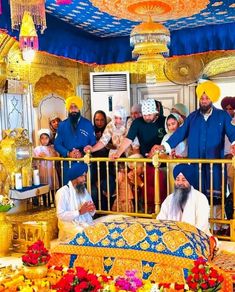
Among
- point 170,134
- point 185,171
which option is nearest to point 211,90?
point 170,134

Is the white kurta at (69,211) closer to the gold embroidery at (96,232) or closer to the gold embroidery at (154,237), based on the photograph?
the gold embroidery at (96,232)

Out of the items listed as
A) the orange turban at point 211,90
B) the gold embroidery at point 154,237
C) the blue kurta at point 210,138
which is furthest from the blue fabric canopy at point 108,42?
the gold embroidery at point 154,237

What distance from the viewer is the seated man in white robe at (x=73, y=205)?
14.6ft

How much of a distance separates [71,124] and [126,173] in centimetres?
106

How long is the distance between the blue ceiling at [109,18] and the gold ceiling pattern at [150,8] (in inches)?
7.8

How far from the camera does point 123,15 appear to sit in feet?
17.8

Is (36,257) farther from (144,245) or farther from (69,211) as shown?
(69,211)

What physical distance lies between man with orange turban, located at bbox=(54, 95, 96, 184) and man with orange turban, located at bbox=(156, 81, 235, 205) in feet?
4.63

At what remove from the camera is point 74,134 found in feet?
18.4

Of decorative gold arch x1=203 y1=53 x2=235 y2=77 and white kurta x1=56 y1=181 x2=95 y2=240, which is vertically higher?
decorative gold arch x1=203 y1=53 x2=235 y2=77

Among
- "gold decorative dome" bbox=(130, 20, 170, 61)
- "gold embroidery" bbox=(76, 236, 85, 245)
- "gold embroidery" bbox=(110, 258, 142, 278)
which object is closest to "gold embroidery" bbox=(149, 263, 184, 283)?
"gold embroidery" bbox=(110, 258, 142, 278)

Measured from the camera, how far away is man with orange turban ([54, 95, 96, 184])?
5.58 m

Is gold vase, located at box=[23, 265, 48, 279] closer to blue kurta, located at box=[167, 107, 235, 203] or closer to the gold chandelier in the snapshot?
blue kurta, located at box=[167, 107, 235, 203]

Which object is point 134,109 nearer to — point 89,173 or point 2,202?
point 89,173
